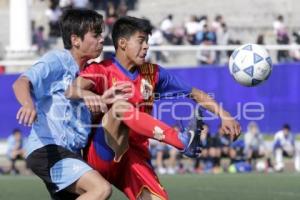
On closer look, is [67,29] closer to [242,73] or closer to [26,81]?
[26,81]

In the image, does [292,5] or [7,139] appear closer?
[7,139]

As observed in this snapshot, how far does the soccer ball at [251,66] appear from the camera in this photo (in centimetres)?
883

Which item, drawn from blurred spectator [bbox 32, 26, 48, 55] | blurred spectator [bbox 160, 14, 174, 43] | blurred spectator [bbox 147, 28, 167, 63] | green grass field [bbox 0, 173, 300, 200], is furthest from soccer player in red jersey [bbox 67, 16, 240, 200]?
blurred spectator [bbox 160, 14, 174, 43]

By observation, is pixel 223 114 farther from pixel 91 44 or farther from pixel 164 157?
pixel 164 157

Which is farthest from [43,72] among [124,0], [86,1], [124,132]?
[124,0]

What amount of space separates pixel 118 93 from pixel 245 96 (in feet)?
38.1

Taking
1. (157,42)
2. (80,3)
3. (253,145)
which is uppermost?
(80,3)

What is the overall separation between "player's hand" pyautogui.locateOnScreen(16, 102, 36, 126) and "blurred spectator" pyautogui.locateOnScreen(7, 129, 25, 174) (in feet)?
37.1

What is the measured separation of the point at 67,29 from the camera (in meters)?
7.64

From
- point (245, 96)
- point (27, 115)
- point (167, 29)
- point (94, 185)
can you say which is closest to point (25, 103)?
point (27, 115)

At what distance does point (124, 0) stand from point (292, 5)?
4899 millimetres

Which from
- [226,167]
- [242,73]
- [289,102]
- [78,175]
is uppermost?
[242,73]

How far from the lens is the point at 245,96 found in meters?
18.8

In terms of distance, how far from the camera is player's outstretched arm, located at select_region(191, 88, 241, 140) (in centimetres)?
756
